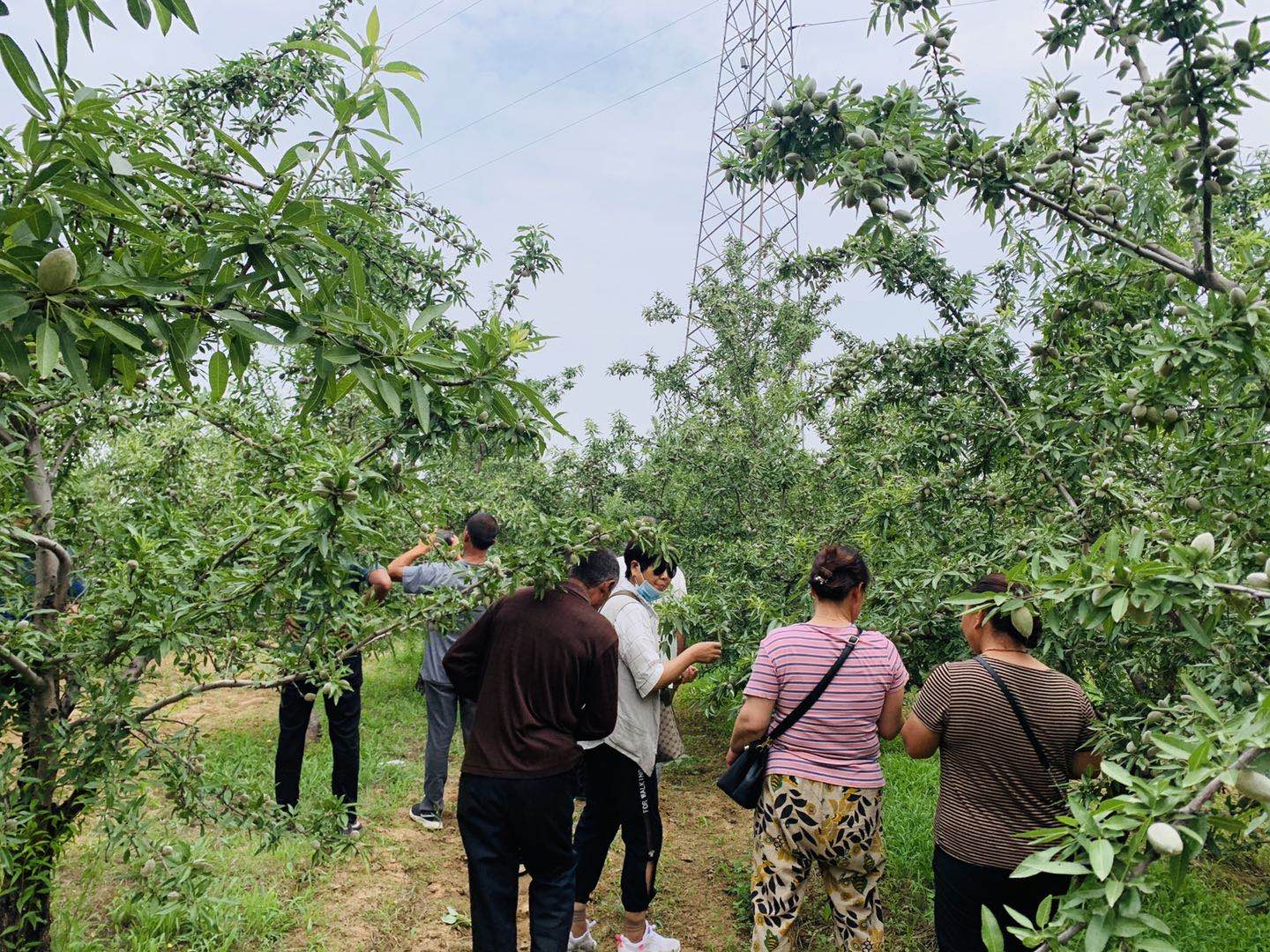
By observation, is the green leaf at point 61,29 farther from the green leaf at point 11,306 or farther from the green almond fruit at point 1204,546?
the green almond fruit at point 1204,546

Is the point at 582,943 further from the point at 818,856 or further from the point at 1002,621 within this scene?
the point at 1002,621

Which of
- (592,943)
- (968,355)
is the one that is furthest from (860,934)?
(968,355)

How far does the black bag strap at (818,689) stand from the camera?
8.98 ft

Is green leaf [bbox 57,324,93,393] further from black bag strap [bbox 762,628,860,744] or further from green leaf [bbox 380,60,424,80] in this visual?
black bag strap [bbox 762,628,860,744]

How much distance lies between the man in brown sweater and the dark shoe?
2064mm

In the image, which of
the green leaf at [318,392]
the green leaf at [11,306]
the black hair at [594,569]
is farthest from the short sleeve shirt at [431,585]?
the green leaf at [11,306]

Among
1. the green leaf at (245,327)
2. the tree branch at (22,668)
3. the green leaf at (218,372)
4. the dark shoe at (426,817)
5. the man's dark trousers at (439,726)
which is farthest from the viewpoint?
the dark shoe at (426,817)

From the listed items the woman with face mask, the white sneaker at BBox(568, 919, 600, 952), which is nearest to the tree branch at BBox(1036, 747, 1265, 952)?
the woman with face mask

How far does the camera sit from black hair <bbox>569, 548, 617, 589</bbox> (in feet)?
10.3

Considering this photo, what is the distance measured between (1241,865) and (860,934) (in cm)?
321

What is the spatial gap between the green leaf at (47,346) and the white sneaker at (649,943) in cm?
334

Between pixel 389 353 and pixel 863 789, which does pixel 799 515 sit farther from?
pixel 389 353

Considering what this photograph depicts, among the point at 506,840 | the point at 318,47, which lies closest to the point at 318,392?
the point at 318,47

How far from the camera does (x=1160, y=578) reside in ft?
4.78
